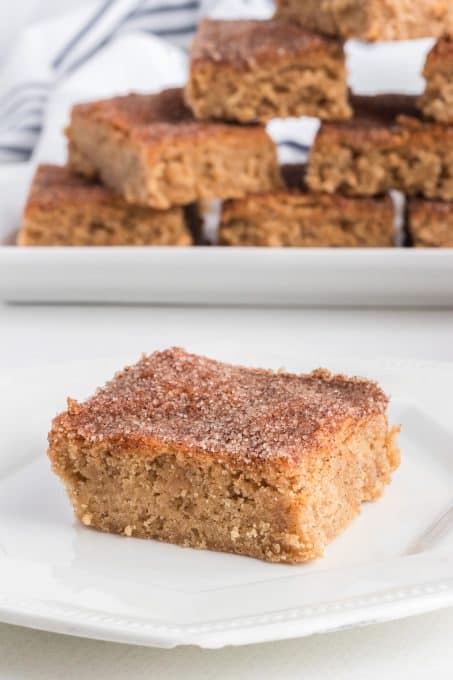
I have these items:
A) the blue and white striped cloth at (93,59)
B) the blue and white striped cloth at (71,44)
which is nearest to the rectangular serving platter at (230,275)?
the blue and white striped cloth at (93,59)

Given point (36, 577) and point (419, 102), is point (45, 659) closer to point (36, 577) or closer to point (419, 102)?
point (36, 577)

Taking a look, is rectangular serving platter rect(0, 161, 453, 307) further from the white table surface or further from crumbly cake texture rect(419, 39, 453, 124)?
crumbly cake texture rect(419, 39, 453, 124)

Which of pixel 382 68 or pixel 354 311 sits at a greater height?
pixel 382 68

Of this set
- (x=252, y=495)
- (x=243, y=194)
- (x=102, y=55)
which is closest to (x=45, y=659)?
(x=252, y=495)

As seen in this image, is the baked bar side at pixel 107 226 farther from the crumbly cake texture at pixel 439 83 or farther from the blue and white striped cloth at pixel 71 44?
the blue and white striped cloth at pixel 71 44

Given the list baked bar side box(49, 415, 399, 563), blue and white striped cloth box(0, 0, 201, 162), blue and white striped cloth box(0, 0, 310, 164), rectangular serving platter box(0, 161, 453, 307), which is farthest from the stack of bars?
blue and white striped cloth box(0, 0, 201, 162)

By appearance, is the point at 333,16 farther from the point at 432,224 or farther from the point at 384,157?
the point at 432,224
